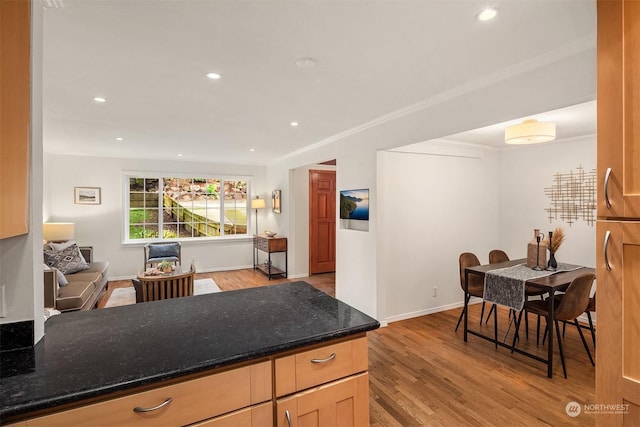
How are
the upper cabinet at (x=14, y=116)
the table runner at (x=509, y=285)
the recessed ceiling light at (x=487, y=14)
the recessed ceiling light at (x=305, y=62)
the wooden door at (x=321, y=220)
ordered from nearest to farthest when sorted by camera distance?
the upper cabinet at (x=14, y=116), the recessed ceiling light at (x=487, y=14), the recessed ceiling light at (x=305, y=62), the table runner at (x=509, y=285), the wooden door at (x=321, y=220)

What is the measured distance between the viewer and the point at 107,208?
617 centimetres

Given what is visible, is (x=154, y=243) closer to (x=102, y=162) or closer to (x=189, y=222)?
(x=189, y=222)

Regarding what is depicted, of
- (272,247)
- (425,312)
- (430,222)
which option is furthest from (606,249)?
(272,247)

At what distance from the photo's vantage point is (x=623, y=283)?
1186 mm

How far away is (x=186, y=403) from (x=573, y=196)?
502 cm

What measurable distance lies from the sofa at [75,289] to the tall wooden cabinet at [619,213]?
168 inches

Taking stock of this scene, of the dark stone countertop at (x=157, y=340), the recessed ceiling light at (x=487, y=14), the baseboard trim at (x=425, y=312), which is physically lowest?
the baseboard trim at (x=425, y=312)

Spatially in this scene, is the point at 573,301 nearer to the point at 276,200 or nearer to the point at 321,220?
the point at 321,220

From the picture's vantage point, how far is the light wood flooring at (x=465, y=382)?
2207mm

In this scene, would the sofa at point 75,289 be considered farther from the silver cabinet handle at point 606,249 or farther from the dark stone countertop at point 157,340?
the silver cabinet handle at point 606,249

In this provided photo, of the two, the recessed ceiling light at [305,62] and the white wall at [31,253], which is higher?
the recessed ceiling light at [305,62]

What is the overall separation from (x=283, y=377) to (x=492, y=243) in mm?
4678

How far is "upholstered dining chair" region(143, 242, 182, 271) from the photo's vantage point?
598 centimetres

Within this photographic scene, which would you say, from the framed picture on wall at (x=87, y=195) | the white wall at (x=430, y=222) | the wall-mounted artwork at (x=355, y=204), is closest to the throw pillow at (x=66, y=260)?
the framed picture on wall at (x=87, y=195)
